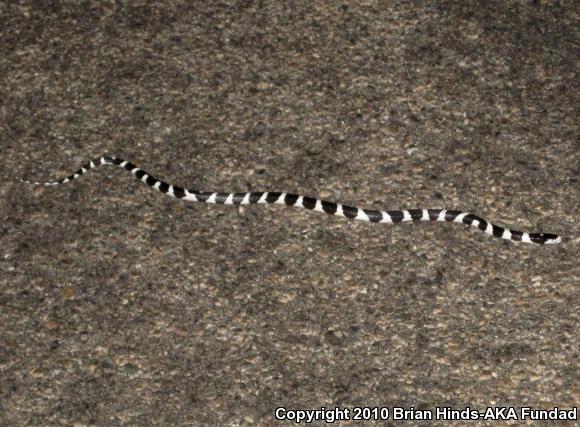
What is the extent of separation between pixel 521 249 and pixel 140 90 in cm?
348

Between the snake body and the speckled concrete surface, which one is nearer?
the speckled concrete surface

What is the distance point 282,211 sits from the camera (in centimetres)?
700

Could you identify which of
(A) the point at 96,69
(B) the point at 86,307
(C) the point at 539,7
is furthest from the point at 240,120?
(C) the point at 539,7

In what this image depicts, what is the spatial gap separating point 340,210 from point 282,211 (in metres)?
0.43

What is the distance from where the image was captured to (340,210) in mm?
6930

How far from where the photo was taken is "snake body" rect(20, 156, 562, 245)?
6695 mm

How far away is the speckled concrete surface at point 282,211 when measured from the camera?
5.88m

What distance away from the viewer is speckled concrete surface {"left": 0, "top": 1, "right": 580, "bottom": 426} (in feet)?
19.3

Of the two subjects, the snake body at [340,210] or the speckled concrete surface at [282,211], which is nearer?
the speckled concrete surface at [282,211]

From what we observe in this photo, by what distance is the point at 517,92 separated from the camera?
25.8 feet

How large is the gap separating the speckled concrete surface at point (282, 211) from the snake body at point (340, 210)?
76 millimetres

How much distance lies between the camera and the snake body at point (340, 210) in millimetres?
6695

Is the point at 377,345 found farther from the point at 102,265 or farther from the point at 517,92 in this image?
the point at 517,92

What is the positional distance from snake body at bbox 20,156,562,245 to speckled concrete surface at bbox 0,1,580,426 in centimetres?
8
